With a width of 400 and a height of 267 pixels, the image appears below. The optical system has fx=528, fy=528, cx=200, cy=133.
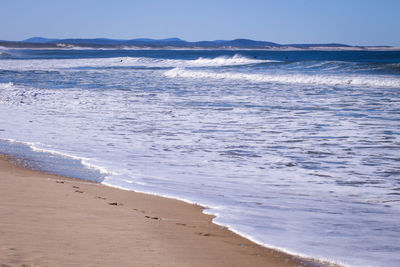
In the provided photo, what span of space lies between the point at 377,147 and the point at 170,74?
29.5 metres

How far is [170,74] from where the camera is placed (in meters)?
37.5

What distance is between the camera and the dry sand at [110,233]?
3.64 meters

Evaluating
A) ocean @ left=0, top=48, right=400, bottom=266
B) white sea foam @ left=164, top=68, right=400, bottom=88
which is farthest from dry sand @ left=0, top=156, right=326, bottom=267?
white sea foam @ left=164, top=68, right=400, bottom=88

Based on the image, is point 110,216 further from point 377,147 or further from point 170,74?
point 170,74

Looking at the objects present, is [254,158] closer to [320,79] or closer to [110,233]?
[110,233]

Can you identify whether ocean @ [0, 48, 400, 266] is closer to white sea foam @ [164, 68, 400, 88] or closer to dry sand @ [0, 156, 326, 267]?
dry sand @ [0, 156, 326, 267]

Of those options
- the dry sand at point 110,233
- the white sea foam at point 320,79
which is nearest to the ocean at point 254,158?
the dry sand at point 110,233

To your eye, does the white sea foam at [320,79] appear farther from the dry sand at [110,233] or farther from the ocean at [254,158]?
the dry sand at [110,233]

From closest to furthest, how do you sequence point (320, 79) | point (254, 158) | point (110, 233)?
point (110, 233) < point (254, 158) < point (320, 79)

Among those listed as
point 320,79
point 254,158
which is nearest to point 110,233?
point 254,158

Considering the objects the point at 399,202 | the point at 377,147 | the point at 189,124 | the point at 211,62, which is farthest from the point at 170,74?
the point at 399,202

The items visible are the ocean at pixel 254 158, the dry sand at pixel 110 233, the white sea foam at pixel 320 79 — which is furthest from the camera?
the white sea foam at pixel 320 79

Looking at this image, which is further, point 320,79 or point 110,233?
point 320,79

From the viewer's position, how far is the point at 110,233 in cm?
425
